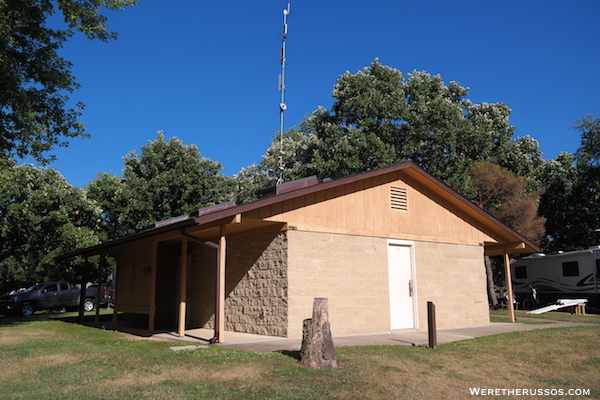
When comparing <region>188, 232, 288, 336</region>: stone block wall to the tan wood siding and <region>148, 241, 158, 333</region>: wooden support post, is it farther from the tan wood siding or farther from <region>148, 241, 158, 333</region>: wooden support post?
<region>148, 241, 158, 333</region>: wooden support post

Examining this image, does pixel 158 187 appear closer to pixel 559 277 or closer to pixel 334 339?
pixel 334 339

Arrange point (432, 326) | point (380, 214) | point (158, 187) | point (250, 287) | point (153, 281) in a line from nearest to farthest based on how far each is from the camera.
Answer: point (432, 326) < point (250, 287) < point (153, 281) < point (380, 214) < point (158, 187)

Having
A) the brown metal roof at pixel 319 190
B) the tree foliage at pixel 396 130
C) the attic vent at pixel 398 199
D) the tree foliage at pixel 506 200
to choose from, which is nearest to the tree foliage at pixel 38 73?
the brown metal roof at pixel 319 190

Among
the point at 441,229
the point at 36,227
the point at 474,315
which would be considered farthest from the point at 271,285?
the point at 36,227

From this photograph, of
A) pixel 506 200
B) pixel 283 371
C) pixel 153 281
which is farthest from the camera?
pixel 506 200

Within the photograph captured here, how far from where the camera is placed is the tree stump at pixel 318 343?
7051 millimetres

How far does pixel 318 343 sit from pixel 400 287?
6.18 meters

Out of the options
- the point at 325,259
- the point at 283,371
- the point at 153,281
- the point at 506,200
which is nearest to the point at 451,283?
the point at 325,259

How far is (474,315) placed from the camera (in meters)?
14.4

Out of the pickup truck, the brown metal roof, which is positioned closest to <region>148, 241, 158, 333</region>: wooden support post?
the brown metal roof

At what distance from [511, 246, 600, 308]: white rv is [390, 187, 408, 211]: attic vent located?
13.6 meters

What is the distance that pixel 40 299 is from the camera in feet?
75.1

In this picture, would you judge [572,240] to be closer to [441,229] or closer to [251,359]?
[441,229]

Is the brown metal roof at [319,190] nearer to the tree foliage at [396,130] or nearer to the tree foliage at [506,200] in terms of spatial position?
the tree foliage at [506,200]
